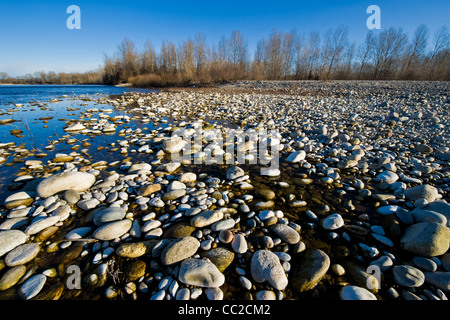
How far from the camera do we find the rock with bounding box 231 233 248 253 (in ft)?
5.35

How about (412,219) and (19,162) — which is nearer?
(412,219)

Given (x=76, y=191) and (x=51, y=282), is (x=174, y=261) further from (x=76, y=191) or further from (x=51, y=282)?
(x=76, y=191)

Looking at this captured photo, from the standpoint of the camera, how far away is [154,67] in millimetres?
36125

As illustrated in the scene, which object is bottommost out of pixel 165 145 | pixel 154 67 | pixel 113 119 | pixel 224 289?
pixel 224 289

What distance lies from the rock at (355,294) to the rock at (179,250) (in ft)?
3.87


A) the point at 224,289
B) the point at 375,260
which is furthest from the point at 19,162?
the point at 375,260

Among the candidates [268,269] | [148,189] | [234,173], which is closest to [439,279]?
[268,269]

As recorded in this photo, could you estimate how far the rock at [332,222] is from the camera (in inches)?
73.8

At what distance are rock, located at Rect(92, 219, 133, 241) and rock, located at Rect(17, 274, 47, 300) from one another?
1.40 feet

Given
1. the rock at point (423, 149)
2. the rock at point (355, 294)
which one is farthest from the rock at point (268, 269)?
the rock at point (423, 149)

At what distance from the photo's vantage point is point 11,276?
1.36m

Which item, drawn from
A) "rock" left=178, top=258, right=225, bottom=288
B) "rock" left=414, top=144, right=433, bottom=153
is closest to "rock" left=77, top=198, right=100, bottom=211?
"rock" left=178, top=258, right=225, bottom=288

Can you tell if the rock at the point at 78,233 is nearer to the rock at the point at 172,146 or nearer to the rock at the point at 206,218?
the rock at the point at 206,218

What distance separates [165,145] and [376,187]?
390 centimetres
